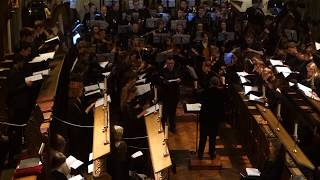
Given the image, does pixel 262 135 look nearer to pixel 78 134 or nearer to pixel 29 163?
pixel 78 134

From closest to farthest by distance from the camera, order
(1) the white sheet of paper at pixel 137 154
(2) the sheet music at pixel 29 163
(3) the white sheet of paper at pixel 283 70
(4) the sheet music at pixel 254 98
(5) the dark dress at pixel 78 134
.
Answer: (2) the sheet music at pixel 29 163, (1) the white sheet of paper at pixel 137 154, (5) the dark dress at pixel 78 134, (4) the sheet music at pixel 254 98, (3) the white sheet of paper at pixel 283 70

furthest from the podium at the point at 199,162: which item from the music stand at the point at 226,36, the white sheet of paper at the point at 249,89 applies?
the music stand at the point at 226,36

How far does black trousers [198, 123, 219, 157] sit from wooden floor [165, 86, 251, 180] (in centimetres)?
30

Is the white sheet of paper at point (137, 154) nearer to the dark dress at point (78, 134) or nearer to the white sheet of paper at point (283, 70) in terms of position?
the dark dress at point (78, 134)

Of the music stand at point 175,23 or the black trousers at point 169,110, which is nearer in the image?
the black trousers at point 169,110

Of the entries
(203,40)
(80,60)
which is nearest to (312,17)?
(203,40)

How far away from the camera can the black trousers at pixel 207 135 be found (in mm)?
10898

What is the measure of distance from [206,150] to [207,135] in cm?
71

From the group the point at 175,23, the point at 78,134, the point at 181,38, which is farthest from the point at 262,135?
the point at 175,23

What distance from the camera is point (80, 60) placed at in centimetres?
1224

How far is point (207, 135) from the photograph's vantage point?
36.3 feet

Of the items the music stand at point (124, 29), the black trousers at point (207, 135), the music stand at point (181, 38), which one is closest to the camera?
the black trousers at point (207, 135)

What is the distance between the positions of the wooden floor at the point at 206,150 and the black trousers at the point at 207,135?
0.97 feet

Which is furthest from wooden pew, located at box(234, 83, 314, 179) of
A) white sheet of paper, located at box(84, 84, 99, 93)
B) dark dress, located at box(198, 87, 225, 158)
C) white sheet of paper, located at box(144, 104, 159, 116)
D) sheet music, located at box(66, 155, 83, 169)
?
white sheet of paper, located at box(84, 84, 99, 93)
